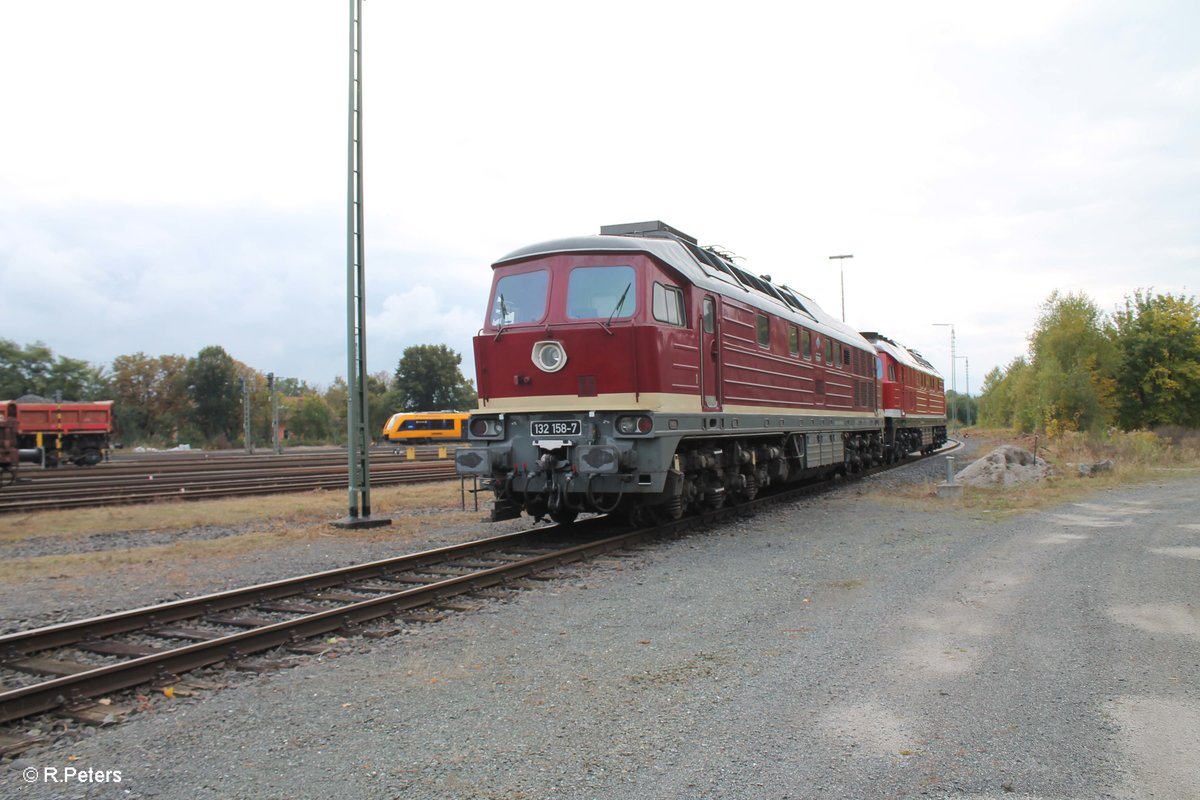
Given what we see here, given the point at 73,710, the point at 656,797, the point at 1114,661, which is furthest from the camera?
the point at 1114,661

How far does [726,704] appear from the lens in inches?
185

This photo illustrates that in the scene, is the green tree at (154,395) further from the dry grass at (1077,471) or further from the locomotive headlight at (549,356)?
the locomotive headlight at (549,356)

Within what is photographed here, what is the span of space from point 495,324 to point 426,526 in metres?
4.05

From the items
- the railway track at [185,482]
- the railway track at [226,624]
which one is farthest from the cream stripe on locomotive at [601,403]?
the railway track at [185,482]

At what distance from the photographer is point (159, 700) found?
486 cm

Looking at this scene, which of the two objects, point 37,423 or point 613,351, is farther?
point 37,423

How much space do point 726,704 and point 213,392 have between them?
3019 inches

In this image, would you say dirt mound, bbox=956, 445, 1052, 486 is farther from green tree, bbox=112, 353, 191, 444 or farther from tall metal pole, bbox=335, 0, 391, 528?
green tree, bbox=112, 353, 191, 444

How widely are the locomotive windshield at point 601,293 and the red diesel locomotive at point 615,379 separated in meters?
0.01

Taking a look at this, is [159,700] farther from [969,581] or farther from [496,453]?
[969,581]

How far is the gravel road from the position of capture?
3.76 meters

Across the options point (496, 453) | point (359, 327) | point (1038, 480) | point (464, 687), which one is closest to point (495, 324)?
point (496, 453)

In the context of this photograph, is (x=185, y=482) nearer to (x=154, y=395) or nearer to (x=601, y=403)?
(x=601, y=403)

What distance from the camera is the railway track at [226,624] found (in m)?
4.93
